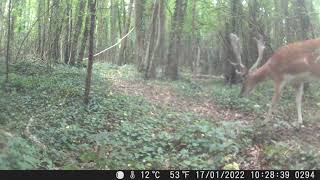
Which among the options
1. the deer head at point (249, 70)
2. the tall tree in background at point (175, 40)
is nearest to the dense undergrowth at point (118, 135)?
the deer head at point (249, 70)

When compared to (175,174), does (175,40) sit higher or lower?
higher

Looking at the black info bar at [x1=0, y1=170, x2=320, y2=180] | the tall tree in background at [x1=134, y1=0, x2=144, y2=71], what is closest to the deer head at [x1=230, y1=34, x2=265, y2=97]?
the black info bar at [x1=0, y1=170, x2=320, y2=180]

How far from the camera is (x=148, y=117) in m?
12.3

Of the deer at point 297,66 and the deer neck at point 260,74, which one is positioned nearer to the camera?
the deer at point 297,66

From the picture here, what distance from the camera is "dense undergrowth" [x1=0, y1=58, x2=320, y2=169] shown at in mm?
8297

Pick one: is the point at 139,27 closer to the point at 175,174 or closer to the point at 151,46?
the point at 151,46

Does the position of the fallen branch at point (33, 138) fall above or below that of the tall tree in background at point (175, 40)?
below

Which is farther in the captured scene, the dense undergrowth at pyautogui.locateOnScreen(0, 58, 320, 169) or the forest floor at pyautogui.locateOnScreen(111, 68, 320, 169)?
the forest floor at pyautogui.locateOnScreen(111, 68, 320, 169)

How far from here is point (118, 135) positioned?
Answer: 10453 millimetres

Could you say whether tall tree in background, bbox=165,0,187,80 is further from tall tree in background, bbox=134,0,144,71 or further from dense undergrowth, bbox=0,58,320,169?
dense undergrowth, bbox=0,58,320,169

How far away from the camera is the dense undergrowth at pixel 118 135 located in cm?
830

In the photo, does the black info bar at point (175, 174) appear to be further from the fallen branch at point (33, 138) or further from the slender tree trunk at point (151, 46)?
the slender tree trunk at point (151, 46)

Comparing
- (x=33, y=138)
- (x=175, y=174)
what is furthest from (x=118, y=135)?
(x=175, y=174)

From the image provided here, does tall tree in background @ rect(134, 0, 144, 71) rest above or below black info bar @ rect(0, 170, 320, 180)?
above
